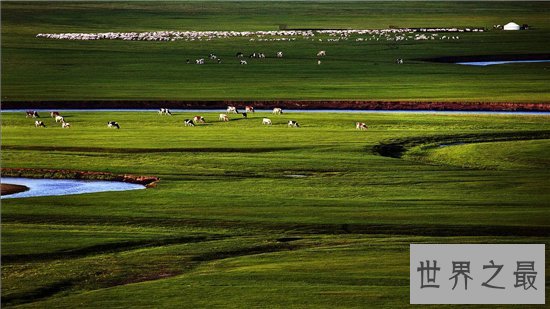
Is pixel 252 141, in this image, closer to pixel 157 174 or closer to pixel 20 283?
pixel 157 174

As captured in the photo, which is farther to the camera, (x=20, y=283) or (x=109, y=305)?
(x=20, y=283)

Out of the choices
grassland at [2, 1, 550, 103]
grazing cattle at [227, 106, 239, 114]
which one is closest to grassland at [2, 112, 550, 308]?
grazing cattle at [227, 106, 239, 114]

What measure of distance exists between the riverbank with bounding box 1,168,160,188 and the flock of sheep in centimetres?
8783

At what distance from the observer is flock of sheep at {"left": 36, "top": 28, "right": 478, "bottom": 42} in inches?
5541

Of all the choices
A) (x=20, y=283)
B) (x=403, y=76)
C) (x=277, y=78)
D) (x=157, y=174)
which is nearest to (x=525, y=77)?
(x=403, y=76)

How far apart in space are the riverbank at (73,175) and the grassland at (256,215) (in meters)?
0.83

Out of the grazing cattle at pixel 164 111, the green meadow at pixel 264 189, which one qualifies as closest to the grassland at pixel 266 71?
the green meadow at pixel 264 189

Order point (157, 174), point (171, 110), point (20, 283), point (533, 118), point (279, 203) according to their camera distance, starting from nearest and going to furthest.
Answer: point (20, 283), point (279, 203), point (157, 174), point (533, 118), point (171, 110)

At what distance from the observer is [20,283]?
30359 mm

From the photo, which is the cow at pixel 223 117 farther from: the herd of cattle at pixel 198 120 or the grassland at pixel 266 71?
the grassland at pixel 266 71

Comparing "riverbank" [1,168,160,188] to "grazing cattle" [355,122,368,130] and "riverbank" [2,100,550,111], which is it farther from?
"riverbank" [2,100,550,111]

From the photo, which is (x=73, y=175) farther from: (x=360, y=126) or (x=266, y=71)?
(x=266, y=71)

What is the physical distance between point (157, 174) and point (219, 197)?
6942 millimetres

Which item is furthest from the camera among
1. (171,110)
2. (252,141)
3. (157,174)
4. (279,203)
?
(171,110)
